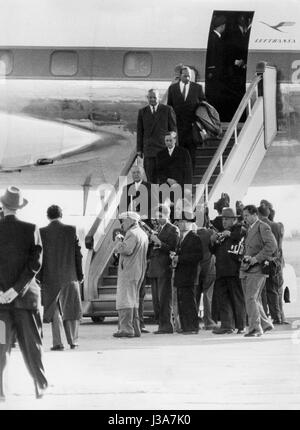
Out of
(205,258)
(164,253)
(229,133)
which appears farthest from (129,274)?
(229,133)

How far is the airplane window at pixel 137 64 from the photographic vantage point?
11.9 meters

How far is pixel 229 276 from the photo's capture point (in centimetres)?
1141

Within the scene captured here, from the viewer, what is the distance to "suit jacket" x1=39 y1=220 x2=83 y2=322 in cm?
998

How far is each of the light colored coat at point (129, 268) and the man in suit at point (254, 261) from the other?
0.90 meters

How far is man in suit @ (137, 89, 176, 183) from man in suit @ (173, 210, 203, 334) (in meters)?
0.54

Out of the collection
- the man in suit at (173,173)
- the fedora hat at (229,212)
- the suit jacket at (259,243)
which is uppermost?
the man in suit at (173,173)

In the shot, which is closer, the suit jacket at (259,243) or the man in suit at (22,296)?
the man in suit at (22,296)

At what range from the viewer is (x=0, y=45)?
37.3 ft

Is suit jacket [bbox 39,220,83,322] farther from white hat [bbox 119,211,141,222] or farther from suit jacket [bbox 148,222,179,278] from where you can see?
suit jacket [bbox 148,222,179,278]

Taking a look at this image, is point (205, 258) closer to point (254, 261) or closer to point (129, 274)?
point (254, 261)

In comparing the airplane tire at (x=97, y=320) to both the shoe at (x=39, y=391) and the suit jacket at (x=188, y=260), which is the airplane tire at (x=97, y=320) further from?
the shoe at (x=39, y=391)

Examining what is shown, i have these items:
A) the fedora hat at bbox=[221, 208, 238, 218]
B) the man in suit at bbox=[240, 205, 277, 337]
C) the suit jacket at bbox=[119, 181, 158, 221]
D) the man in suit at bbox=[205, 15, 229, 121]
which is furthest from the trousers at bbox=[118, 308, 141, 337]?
the man in suit at bbox=[205, 15, 229, 121]

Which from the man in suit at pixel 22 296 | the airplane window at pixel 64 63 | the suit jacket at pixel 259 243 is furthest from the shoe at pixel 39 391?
the airplane window at pixel 64 63

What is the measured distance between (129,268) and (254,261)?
41.1 inches
